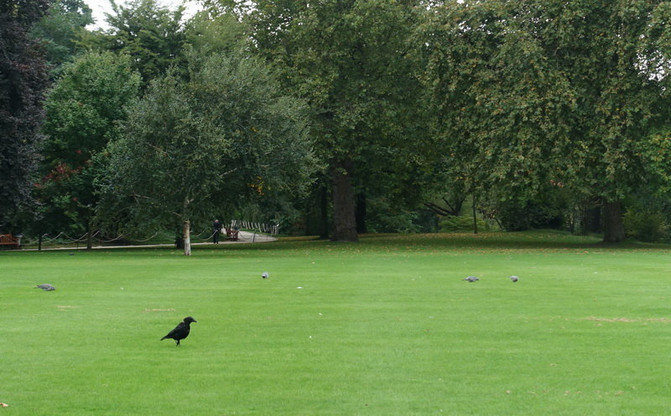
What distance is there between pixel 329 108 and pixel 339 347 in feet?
112

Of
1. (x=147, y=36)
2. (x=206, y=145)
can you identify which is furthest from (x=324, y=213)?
(x=206, y=145)

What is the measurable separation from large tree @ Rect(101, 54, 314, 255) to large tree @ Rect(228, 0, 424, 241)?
592cm

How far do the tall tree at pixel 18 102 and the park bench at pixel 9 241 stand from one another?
977 cm

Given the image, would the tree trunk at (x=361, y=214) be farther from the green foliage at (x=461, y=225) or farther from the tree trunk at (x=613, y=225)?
the tree trunk at (x=613, y=225)

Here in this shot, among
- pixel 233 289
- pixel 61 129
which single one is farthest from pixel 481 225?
pixel 233 289

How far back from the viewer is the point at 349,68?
45625 millimetres

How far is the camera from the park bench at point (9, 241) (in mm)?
49650

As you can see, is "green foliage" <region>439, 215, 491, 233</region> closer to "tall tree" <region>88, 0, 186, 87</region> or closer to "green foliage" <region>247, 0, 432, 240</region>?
"green foliage" <region>247, 0, 432, 240</region>

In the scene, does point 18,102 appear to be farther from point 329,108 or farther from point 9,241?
point 329,108

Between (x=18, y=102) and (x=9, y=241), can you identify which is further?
(x=9, y=241)

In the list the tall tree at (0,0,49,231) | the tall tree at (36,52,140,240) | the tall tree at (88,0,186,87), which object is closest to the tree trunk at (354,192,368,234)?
the tall tree at (88,0,186,87)

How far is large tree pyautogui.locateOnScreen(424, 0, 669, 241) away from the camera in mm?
39281

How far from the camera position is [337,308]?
15.4 metres

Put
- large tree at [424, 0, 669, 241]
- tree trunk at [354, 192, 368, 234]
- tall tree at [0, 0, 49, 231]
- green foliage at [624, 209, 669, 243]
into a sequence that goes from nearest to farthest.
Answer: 1. tall tree at [0, 0, 49, 231]
2. large tree at [424, 0, 669, 241]
3. green foliage at [624, 209, 669, 243]
4. tree trunk at [354, 192, 368, 234]
